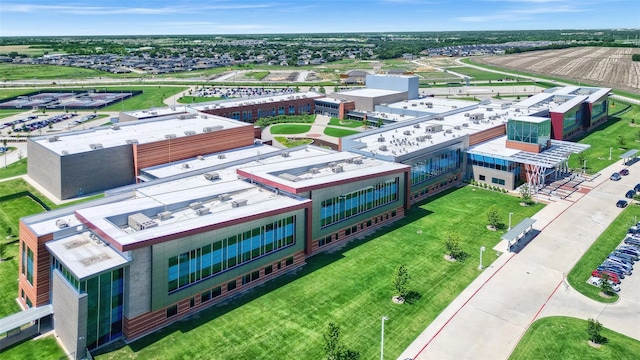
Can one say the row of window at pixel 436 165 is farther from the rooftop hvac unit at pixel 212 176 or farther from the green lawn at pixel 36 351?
the green lawn at pixel 36 351

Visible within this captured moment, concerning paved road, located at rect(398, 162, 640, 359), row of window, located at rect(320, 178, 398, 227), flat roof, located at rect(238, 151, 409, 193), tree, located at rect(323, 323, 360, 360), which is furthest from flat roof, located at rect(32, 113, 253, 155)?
paved road, located at rect(398, 162, 640, 359)

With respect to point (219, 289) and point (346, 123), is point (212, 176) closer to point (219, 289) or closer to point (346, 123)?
point (219, 289)

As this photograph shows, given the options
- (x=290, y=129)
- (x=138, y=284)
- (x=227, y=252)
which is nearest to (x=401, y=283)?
(x=227, y=252)

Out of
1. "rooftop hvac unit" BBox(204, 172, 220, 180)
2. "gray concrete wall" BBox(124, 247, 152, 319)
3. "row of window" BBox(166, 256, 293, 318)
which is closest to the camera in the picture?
"gray concrete wall" BBox(124, 247, 152, 319)

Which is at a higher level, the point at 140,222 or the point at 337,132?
the point at 337,132

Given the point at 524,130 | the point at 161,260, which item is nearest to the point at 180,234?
the point at 161,260

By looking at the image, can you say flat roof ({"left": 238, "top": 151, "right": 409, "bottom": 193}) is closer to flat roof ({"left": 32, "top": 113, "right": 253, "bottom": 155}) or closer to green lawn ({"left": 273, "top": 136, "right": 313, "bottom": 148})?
flat roof ({"left": 32, "top": 113, "right": 253, "bottom": 155})

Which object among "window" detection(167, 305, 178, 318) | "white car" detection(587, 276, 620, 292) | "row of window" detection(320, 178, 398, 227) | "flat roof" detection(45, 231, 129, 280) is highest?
"row of window" detection(320, 178, 398, 227)
